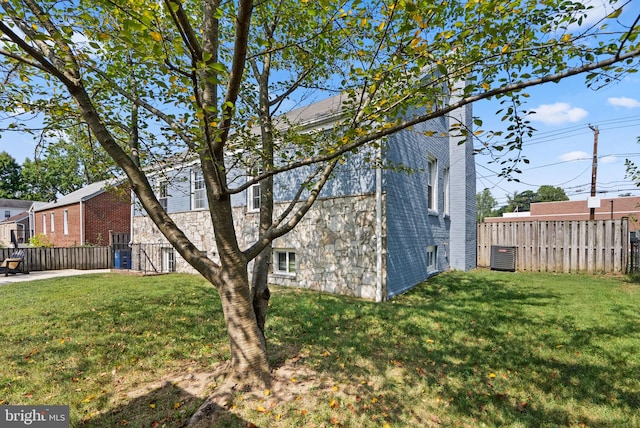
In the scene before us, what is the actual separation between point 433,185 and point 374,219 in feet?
14.1

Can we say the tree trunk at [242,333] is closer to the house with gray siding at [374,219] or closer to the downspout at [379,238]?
the house with gray siding at [374,219]

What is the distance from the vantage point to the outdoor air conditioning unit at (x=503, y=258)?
37.4ft

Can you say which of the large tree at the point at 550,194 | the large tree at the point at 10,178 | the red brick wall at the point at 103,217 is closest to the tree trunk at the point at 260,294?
the red brick wall at the point at 103,217

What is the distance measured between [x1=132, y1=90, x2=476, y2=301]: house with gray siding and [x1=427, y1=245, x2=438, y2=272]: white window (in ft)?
0.12

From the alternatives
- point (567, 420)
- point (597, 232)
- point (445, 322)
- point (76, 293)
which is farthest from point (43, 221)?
point (597, 232)

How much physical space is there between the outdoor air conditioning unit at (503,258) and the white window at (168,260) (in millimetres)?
13232

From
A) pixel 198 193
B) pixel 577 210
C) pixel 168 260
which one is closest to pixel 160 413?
pixel 198 193

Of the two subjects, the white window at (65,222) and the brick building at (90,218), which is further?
the white window at (65,222)

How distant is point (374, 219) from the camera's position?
745 centimetres

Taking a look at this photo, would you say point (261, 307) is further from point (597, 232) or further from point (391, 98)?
point (597, 232)

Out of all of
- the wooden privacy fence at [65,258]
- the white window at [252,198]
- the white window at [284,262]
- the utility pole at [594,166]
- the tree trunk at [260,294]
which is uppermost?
the utility pole at [594,166]

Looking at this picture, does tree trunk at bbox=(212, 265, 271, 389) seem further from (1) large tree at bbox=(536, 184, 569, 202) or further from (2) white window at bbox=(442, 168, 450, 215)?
(1) large tree at bbox=(536, 184, 569, 202)

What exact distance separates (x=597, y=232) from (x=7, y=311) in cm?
1656

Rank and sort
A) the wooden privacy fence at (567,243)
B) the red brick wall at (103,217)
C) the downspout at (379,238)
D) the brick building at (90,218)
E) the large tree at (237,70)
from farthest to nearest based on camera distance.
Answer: the red brick wall at (103,217) → the brick building at (90,218) → the wooden privacy fence at (567,243) → the downspout at (379,238) → the large tree at (237,70)
